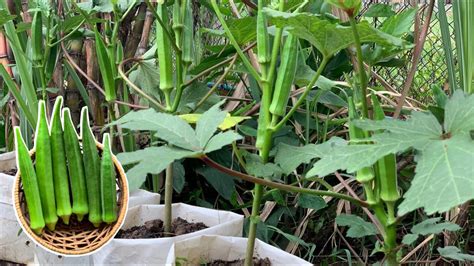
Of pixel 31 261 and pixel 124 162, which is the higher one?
pixel 124 162

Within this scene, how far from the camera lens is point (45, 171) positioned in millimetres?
734

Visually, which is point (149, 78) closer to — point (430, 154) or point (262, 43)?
point (262, 43)

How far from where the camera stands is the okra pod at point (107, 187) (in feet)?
2.42

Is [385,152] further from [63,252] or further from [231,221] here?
Answer: [231,221]

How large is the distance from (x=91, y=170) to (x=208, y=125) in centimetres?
22

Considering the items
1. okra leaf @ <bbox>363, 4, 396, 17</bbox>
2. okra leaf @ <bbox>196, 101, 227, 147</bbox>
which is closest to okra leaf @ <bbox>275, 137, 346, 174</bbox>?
okra leaf @ <bbox>196, 101, 227, 147</bbox>

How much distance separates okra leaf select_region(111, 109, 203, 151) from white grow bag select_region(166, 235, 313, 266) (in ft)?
1.03

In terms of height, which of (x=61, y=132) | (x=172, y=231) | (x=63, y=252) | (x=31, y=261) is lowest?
(x=31, y=261)

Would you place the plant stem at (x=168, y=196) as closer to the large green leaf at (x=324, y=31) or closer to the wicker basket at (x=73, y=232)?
the wicker basket at (x=73, y=232)

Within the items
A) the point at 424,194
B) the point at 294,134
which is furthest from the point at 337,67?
the point at 424,194

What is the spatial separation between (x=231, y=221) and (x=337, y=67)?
1.73 ft

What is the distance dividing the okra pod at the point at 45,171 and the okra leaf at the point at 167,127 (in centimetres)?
13

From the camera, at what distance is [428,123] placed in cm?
59

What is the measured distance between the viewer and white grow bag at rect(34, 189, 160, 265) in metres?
0.96
